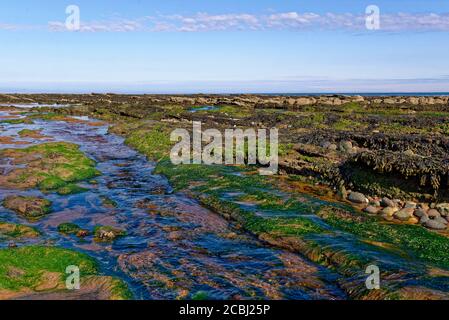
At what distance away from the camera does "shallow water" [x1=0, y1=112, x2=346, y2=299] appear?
960cm

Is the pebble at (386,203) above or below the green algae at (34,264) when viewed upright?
above

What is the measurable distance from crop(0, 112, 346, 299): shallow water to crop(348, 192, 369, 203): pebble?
5.78 meters

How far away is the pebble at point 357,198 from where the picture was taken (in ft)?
54.0

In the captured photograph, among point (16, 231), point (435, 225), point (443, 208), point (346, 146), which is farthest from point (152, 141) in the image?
point (435, 225)

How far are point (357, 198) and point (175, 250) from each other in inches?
333

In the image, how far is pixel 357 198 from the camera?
16531mm

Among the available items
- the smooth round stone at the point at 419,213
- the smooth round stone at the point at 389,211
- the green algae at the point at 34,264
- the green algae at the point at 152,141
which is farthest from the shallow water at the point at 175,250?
the green algae at the point at 152,141

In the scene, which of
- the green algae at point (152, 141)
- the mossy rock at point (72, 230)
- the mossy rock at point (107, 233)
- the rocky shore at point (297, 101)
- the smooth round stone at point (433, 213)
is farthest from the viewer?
the rocky shore at point (297, 101)

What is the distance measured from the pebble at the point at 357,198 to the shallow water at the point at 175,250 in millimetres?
5781

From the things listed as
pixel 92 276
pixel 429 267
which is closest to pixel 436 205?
pixel 429 267

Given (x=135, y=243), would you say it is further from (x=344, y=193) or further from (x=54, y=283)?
(x=344, y=193)

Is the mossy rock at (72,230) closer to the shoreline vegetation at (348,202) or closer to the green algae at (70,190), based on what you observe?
the shoreline vegetation at (348,202)

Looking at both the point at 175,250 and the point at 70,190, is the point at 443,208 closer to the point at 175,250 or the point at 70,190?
the point at 175,250
